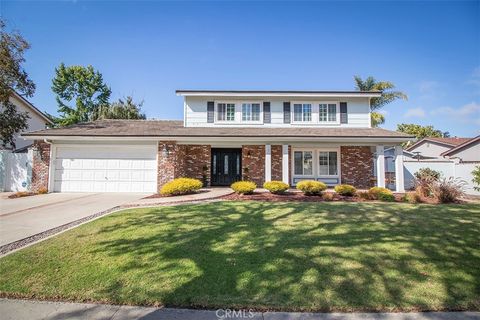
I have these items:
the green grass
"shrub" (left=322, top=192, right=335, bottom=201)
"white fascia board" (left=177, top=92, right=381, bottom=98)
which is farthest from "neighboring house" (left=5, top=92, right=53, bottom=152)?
"shrub" (left=322, top=192, right=335, bottom=201)

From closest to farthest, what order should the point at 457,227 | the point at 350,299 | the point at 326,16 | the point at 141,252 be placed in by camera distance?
the point at 350,299
the point at 141,252
the point at 457,227
the point at 326,16

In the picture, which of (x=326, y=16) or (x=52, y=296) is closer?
(x=52, y=296)

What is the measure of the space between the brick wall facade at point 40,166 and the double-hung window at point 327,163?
15.5 metres

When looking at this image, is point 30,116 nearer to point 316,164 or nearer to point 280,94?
point 280,94

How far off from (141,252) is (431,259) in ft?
17.0

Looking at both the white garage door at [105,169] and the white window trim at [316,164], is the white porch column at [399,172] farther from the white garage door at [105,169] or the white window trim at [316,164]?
the white garage door at [105,169]

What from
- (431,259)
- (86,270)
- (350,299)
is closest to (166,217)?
(86,270)

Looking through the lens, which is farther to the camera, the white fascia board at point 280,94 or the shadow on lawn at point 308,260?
the white fascia board at point 280,94

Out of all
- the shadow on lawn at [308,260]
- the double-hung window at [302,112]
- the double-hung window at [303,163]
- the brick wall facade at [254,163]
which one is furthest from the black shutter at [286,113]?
the shadow on lawn at [308,260]

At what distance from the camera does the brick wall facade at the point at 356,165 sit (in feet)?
50.0

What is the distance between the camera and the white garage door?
520 inches

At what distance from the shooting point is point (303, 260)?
4266 millimetres

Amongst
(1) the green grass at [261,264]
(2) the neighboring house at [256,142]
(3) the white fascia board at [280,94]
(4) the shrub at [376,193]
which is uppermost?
(3) the white fascia board at [280,94]

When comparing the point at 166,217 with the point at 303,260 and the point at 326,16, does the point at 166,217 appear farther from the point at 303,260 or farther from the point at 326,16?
the point at 326,16
